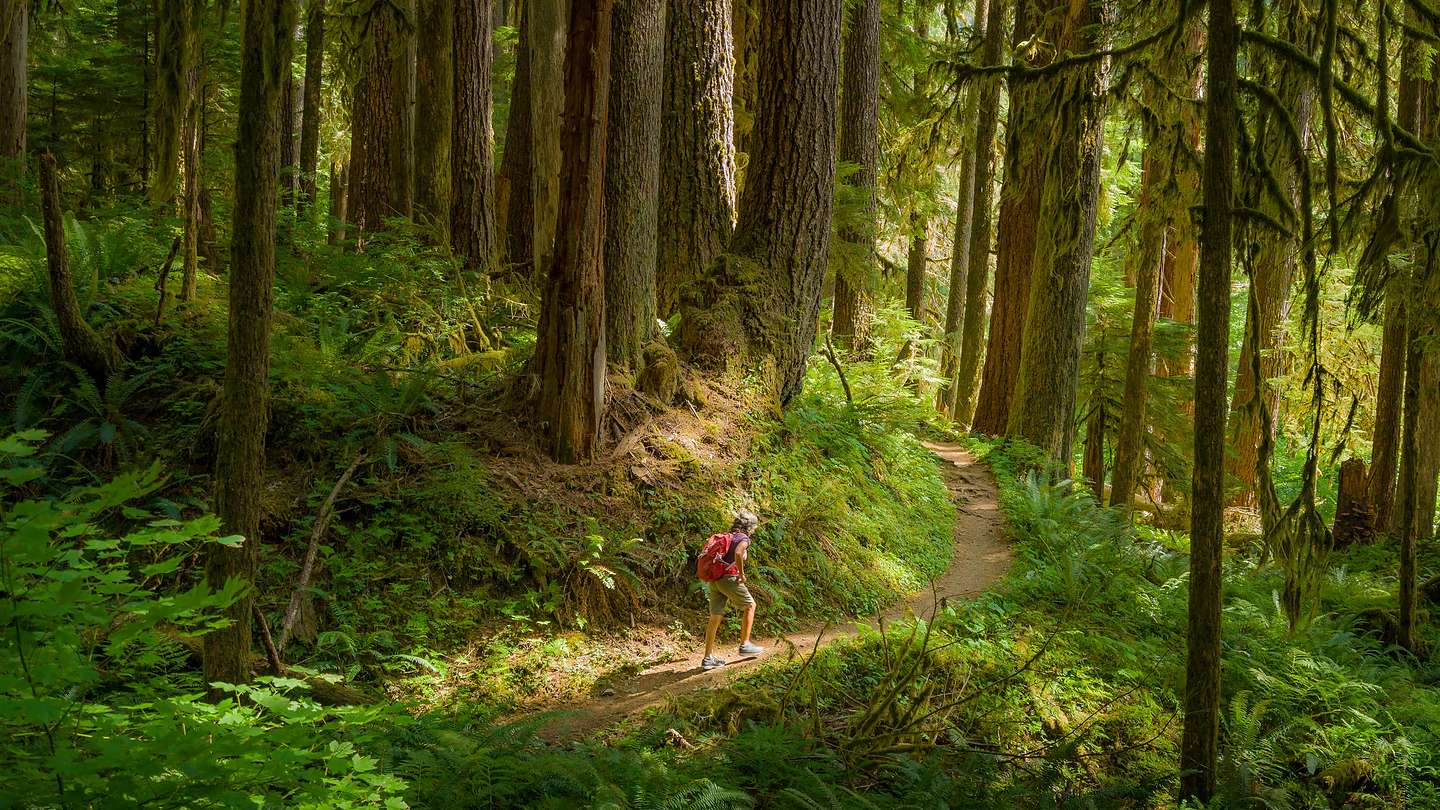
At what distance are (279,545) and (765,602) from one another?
417 centimetres

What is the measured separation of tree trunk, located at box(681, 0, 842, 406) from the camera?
10.3 m

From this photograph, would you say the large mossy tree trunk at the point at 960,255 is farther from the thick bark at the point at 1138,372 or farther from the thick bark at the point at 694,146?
the thick bark at the point at 694,146

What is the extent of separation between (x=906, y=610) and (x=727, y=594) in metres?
2.31

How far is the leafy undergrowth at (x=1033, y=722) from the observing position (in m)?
4.94

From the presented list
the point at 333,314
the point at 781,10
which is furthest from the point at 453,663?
the point at 781,10

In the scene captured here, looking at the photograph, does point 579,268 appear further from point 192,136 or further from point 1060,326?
point 1060,326

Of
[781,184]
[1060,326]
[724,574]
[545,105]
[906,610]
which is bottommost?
[906,610]

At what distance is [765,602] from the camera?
820 cm

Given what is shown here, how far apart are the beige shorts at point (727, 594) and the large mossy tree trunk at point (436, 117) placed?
6498mm

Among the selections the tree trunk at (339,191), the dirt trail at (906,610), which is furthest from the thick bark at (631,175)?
the tree trunk at (339,191)

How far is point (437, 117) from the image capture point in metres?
11.4

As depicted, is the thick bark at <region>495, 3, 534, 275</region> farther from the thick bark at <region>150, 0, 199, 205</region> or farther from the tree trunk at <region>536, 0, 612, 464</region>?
the thick bark at <region>150, 0, 199, 205</region>

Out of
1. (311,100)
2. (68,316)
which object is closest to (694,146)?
(68,316)

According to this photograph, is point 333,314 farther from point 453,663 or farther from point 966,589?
point 966,589
